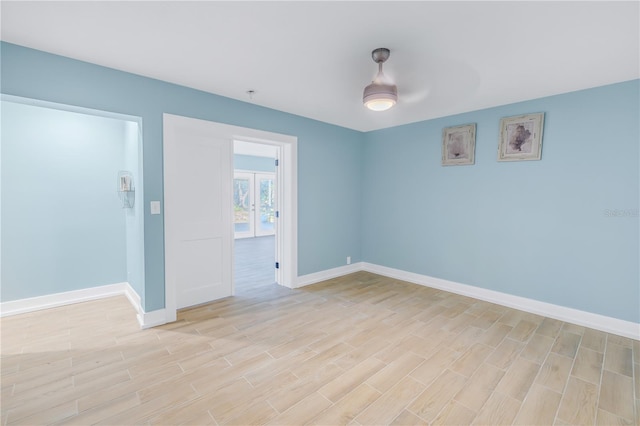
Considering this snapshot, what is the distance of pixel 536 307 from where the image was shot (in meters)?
3.30

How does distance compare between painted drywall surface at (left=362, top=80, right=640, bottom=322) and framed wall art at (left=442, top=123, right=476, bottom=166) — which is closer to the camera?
painted drywall surface at (left=362, top=80, right=640, bottom=322)

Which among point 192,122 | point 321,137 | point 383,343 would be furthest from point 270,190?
point 383,343

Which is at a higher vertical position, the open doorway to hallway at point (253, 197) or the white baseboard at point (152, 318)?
the open doorway to hallway at point (253, 197)

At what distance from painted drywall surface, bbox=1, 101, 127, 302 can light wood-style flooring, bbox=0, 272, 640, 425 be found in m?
0.48

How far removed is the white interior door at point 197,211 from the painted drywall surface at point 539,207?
278 centimetres

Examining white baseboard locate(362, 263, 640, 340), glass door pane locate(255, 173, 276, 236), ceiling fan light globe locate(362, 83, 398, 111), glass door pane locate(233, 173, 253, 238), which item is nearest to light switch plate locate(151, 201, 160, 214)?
ceiling fan light globe locate(362, 83, 398, 111)

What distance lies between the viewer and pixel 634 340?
2.69 metres

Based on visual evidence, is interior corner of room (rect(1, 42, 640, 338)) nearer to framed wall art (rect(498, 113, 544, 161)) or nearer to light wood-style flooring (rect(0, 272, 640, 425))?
framed wall art (rect(498, 113, 544, 161))

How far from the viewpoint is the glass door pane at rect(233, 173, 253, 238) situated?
29.6 feet

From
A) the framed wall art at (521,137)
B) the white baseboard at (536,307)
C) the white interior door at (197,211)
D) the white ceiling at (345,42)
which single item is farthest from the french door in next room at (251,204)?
the framed wall art at (521,137)

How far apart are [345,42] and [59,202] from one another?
389 cm

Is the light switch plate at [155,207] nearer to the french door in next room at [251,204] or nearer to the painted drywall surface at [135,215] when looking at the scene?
the painted drywall surface at [135,215]

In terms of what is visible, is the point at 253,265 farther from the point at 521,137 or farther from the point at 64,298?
the point at 521,137

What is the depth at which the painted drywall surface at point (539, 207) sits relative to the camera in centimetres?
280
